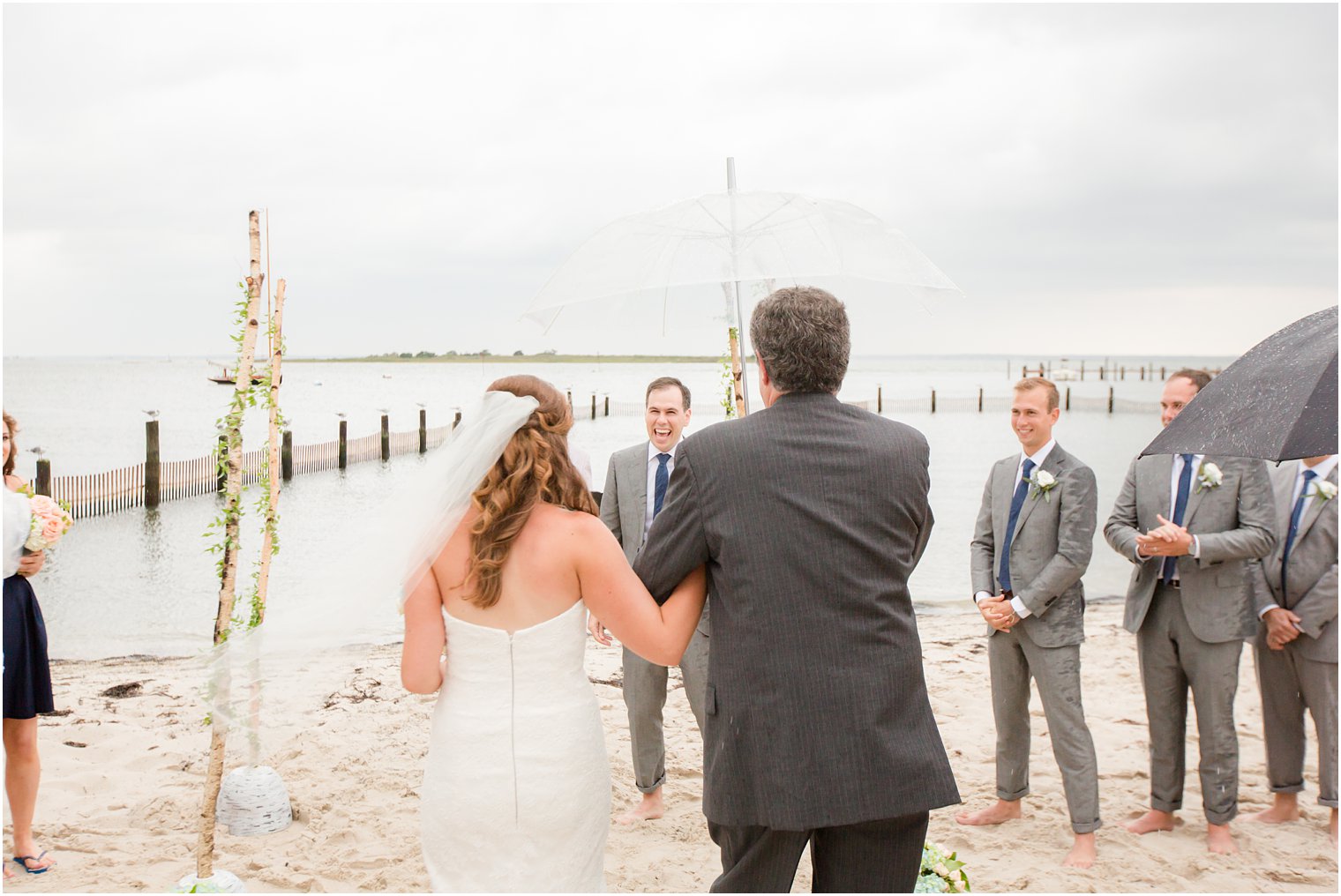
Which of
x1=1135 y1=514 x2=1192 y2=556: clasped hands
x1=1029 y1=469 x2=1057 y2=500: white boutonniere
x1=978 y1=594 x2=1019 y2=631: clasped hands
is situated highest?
x1=1029 y1=469 x2=1057 y2=500: white boutonniere

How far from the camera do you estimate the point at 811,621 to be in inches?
95.3

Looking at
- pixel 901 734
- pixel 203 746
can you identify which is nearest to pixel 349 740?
pixel 203 746

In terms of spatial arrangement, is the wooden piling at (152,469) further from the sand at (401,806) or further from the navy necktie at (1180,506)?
the navy necktie at (1180,506)

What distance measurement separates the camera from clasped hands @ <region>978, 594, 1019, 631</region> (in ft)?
15.4

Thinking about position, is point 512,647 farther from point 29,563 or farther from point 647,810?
point 29,563

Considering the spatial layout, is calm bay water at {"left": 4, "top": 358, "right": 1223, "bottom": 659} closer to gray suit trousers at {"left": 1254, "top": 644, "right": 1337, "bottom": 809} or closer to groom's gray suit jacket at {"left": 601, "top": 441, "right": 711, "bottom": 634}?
groom's gray suit jacket at {"left": 601, "top": 441, "right": 711, "bottom": 634}

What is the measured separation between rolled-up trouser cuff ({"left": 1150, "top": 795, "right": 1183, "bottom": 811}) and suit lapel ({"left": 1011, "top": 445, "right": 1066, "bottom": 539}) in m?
1.49

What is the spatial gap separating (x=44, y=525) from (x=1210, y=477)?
5.30 metres

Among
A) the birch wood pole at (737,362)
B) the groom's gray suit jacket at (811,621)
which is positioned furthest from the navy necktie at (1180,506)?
the groom's gray suit jacket at (811,621)

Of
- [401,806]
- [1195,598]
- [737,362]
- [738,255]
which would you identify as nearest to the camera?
[738,255]

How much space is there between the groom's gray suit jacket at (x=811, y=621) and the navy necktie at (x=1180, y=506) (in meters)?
2.81

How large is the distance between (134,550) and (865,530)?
726 inches

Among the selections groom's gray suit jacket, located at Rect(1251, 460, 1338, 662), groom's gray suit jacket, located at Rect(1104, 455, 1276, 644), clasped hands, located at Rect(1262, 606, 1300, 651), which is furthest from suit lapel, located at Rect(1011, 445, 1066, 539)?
clasped hands, located at Rect(1262, 606, 1300, 651)

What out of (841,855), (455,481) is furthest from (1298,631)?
(455,481)
